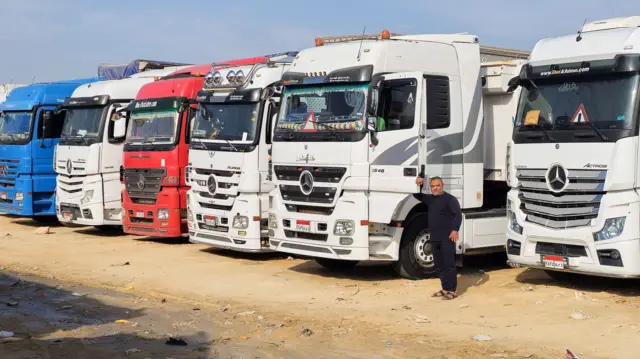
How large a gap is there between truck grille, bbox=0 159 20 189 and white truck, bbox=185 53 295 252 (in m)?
7.28

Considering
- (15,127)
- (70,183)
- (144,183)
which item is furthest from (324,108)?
(15,127)

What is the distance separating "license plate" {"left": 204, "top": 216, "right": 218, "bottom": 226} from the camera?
1429cm

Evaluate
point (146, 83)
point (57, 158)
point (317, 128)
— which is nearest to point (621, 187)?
point (317, 128)

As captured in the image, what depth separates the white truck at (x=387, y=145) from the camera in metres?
11.5

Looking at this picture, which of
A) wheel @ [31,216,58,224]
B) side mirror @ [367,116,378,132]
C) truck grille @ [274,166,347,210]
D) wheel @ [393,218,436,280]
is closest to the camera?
side mirror @ [367,116,378,132]

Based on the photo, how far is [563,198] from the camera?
10523 mm

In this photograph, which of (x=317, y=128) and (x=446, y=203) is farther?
(x=317, y=128)

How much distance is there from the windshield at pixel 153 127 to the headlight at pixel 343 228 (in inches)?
222

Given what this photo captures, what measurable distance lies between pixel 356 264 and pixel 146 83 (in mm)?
7455

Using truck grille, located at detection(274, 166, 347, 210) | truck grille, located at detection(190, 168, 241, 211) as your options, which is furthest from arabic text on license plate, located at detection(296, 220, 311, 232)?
truck grille, located at detection(190, 168, 241, 211)

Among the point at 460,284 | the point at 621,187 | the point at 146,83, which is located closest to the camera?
the point at 621,187

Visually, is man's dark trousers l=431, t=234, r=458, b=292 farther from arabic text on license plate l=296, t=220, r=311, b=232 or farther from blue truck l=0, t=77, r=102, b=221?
blue truck l=0, t=77, r=102, b=221

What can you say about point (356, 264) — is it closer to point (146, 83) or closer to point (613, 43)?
point (613, 43)

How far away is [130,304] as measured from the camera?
1099cm
